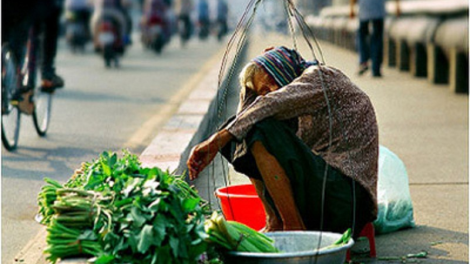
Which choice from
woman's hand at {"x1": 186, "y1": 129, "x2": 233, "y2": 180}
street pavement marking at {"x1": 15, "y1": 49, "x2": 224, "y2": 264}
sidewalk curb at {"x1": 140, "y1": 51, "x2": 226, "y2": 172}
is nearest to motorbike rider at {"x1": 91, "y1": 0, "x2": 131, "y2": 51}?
street pavement marking at {"x1": 15, "y1": 49, "x2": 224, "y2": 264}

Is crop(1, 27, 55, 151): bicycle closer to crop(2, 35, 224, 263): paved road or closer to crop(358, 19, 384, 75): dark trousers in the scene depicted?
crop(2, 35, 224, 263): paved road

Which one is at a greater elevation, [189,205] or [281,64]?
[281,64]

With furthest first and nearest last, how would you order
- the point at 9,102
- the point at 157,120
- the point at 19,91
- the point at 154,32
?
the point at 154,32 → the point at 157,120 → the point at 19,91 → the point at 9,102

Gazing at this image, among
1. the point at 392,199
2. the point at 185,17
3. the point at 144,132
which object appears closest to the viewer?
the point at 392,199

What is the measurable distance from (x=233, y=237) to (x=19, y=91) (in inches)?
198

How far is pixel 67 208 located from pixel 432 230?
2.30 metres

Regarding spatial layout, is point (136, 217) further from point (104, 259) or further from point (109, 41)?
point (109, 41)

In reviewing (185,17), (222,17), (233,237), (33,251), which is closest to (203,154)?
(233,237)

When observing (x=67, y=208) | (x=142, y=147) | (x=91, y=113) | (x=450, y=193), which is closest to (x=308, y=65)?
(x=67, y=208)

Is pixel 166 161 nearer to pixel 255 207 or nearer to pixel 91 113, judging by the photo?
pixel 255 207

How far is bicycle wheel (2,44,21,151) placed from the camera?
8.69 metres

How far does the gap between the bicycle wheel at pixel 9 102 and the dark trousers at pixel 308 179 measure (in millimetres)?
4085

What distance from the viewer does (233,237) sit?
4.30 meters

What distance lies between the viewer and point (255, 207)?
5.36m
